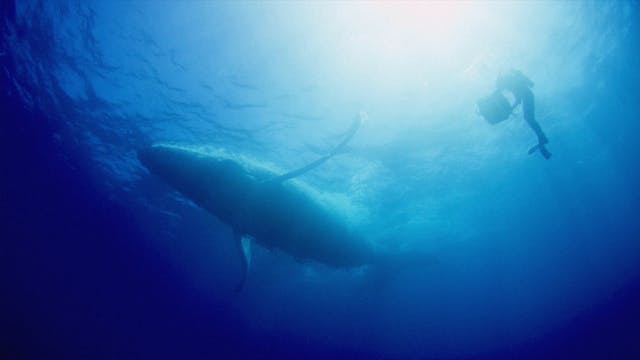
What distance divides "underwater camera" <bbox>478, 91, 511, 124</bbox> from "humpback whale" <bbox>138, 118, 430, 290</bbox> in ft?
8.13

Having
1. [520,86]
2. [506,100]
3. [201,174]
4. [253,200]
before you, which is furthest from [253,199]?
[520,86]

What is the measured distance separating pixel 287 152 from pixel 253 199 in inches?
239

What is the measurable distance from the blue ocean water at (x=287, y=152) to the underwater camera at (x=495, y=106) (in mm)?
3751

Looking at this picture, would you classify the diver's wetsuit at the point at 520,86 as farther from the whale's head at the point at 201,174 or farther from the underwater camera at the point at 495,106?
the whale's head at the point at 201,174

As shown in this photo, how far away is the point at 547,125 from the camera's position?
15.8 m

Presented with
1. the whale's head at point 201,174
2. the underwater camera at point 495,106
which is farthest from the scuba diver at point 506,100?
the whale's head at point 201,174

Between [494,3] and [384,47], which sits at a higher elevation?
[494,3]

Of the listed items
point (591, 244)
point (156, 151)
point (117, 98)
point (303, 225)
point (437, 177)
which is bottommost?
point (156, 151)

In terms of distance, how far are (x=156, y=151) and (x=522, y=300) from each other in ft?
169

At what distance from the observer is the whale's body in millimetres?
6352

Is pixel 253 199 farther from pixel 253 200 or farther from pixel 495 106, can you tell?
pixel 495 106

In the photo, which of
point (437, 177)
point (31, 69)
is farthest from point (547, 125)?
point (31, 69)

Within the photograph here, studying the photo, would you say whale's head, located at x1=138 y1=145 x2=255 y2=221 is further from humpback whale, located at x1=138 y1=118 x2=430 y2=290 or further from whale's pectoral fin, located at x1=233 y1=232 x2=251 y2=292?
whale's pectoral fin, located at x1=233 y1=232 x2=251 y2=292

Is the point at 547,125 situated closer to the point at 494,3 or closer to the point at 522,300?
the point at 494,3
